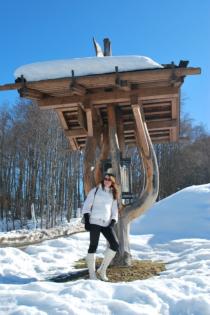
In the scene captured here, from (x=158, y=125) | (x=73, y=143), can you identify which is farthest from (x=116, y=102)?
(x=73, y=143)

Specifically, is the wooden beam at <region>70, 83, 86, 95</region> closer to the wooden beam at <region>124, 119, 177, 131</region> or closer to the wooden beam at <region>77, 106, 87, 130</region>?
the wooden beam at <region>77, 106, 87, 130</region>

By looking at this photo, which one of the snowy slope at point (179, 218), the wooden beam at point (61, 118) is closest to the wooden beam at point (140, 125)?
the wooden beam at point (61, 118)

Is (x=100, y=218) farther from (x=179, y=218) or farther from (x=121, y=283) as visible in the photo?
(x=179, y=218)

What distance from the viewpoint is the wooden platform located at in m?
7.61

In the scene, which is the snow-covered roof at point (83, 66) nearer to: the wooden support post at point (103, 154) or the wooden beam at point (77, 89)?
the wooden beam at point (77, 89)

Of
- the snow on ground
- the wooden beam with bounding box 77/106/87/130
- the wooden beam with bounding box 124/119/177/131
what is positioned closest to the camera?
the snow on ground

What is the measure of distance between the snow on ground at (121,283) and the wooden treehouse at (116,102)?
5.63 feet

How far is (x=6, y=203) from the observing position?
109 feet

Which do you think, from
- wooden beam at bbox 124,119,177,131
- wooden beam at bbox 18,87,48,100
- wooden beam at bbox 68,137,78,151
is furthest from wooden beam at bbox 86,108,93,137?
A: wooden beam at bbox 68,137,78,151

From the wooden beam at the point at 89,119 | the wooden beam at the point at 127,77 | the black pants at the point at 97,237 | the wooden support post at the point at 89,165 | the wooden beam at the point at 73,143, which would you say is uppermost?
the wooden beam at the point at 127,77

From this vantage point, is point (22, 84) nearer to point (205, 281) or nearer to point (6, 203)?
point (205, 281)

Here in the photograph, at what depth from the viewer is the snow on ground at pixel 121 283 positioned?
4746 millimetres

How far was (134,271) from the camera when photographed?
25.4 feet

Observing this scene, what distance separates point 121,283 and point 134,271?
2.16 m
